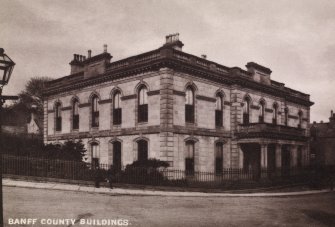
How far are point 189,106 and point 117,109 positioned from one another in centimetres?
491

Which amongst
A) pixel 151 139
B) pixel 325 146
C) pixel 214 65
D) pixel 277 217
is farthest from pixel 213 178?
pixel 325 146

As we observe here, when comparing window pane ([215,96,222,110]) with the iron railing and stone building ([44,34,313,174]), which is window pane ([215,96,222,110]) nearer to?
stone building ([44,34,313,174])

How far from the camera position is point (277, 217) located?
1118 centimetres

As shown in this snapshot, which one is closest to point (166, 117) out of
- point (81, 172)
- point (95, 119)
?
point (81, 172)

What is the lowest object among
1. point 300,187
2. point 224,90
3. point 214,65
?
point 300,187

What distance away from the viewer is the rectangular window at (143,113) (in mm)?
21491

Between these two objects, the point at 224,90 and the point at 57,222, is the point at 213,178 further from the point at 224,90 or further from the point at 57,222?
the point at 57,222

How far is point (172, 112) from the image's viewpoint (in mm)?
20484

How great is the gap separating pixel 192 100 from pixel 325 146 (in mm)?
26149

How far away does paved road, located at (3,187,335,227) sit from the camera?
31.4 feet

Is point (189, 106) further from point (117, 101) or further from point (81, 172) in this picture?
point (81, 172)

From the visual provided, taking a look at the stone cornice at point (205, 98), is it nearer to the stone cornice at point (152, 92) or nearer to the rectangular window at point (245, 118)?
the stone cornice at point (152, 92)

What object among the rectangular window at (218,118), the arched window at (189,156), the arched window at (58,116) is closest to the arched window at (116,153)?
the arched window at (189,156)

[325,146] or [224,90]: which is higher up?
[224,90]
